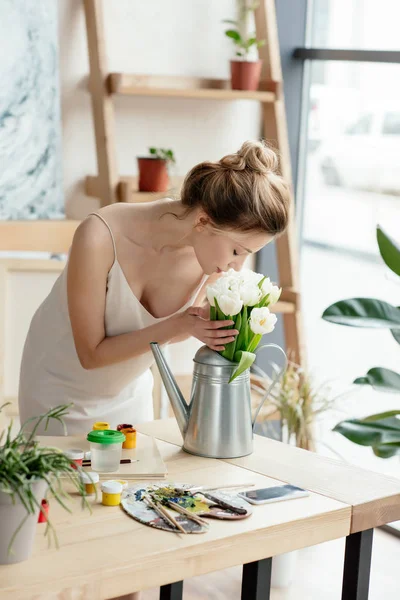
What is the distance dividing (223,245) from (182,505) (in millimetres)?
674

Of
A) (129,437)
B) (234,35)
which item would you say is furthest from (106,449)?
(234,35)

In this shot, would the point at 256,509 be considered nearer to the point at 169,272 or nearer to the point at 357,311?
the point at 357,311

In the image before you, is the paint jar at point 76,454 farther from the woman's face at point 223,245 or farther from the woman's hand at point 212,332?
the woman's face at point 223,245

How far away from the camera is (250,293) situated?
6.04 feet

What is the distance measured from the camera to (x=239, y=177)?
2004 mm

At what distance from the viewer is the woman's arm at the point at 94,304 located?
2113 millimetres

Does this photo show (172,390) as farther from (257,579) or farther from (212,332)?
(257,579)

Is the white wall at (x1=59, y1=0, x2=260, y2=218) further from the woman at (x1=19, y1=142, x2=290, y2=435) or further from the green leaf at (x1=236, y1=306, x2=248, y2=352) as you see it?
the green leaf at (x1=236, y1=306, x2=248, y2=352)

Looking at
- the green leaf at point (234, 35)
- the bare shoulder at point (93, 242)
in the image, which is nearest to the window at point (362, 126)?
the green leaf at point (234, 35)

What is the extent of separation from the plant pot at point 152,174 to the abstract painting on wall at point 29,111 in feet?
1.01

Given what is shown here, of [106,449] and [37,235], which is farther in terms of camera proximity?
[37,235]

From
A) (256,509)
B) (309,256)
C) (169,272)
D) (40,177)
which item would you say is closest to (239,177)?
(169,272)

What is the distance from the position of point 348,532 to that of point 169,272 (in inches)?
33.5

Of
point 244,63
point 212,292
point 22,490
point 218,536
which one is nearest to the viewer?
point 22,490
